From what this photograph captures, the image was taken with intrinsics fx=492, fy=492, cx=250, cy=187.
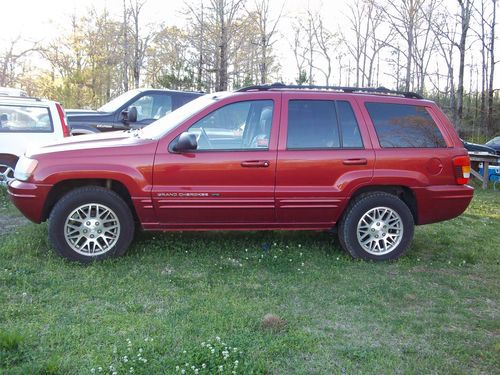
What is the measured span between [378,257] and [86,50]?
31.2 meters

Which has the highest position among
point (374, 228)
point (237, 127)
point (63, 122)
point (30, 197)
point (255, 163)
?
point (63, 122)

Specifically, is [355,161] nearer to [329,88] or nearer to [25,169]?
[329,88]

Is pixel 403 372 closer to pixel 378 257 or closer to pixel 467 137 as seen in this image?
pixel 378 257

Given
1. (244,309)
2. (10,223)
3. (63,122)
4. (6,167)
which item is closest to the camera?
(244,309)

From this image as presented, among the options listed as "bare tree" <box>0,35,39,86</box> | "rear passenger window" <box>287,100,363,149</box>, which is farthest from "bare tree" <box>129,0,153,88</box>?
"rear passenger window" <box>287,100,363,149</box>

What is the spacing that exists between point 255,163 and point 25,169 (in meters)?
2.29

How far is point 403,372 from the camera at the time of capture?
310cm

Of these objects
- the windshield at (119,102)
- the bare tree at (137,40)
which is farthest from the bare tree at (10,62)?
the windshield at (119,102)

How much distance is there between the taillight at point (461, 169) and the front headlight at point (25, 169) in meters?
4.39

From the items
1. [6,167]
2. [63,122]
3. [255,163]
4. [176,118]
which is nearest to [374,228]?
[255,163]

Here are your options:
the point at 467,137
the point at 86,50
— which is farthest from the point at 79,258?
Answer: the point at 86,50

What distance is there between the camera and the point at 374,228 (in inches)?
210

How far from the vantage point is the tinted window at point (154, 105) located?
10109 millimetres

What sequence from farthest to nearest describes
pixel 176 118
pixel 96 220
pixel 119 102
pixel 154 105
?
pixel 119 102 < pixel 154 105 < pixel 176 118 < pixel 96 220
